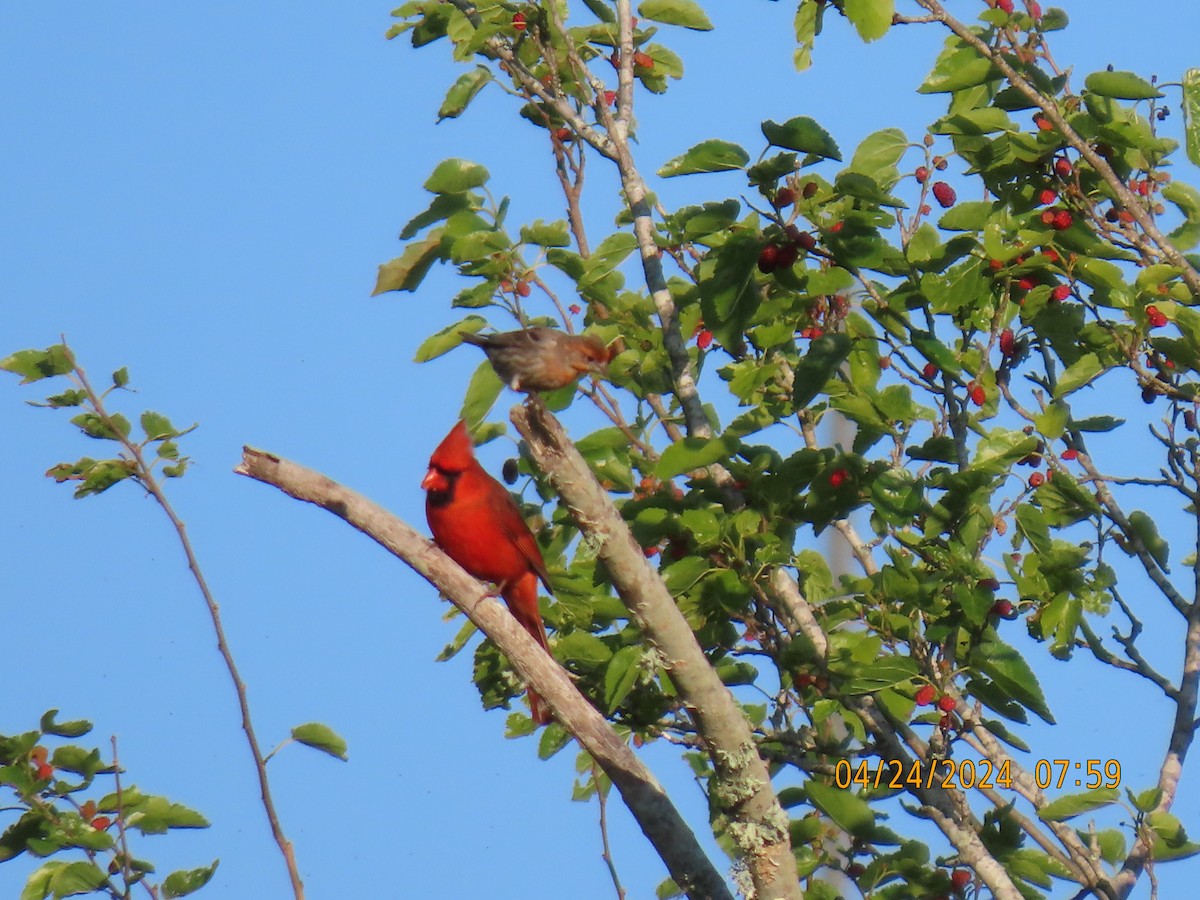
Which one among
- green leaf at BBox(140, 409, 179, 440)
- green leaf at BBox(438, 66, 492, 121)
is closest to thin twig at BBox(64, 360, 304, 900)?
green leaf at BBox(140, 409, 179, 440)

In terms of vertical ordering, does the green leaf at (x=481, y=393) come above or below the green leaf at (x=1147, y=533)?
above

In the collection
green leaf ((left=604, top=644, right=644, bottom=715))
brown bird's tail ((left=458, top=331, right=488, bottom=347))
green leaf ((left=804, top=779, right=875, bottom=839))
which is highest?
brown bird's tail ((left=458, top=331, right=488, bottom=347))

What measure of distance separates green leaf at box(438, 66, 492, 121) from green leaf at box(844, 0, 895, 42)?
1.94m

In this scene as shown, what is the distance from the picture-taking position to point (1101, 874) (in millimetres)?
3771

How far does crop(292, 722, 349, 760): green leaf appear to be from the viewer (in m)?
3.57

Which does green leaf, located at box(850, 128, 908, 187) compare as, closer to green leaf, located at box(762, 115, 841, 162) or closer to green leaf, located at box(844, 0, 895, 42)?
green leaf, located at box(762, 115, 841, 162)

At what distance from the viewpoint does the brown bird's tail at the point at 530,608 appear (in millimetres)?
4457

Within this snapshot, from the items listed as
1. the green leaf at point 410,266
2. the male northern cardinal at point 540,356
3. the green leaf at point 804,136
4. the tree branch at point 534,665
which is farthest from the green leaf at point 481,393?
the green leaf at point 804,136

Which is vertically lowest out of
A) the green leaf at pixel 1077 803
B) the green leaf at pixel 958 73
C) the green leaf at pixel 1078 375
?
the green leaf at pixel 1077 803

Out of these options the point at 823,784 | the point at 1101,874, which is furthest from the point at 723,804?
the point at 1101,874

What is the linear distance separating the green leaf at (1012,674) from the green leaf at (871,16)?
60.0 inches

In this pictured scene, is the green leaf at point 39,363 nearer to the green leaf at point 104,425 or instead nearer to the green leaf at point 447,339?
the green leaf at point 104,425

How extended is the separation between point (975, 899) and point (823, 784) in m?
0.49

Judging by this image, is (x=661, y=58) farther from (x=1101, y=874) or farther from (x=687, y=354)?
(x=1101, y=874)
